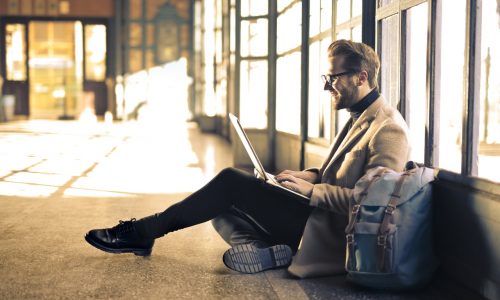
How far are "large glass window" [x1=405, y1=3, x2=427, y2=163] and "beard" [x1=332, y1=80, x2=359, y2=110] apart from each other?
1.44ft

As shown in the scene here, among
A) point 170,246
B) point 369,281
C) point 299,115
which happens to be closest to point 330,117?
point 299,115

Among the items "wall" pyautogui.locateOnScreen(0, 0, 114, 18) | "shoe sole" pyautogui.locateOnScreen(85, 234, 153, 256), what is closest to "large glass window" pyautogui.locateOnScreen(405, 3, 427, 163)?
"shoe sole" pyautogui.locateOnScreen(85, 234, 153, 256)

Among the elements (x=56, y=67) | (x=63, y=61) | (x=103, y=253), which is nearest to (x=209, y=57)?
(x=63, y=61)

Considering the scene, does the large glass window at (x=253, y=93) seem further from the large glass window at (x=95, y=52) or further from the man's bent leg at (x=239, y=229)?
the large glass window at (x=95, y=52)

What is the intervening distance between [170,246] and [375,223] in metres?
1.38

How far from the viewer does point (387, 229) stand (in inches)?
102

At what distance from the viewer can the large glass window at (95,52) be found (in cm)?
2005

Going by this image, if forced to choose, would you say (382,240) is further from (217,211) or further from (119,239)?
(119,239)

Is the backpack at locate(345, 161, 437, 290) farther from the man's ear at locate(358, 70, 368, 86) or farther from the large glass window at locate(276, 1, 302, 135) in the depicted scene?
the large glass window at locate(276, 1, 302, 135)

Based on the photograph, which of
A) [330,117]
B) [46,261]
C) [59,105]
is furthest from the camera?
[59,105]

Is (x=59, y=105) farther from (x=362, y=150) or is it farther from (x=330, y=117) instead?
(x=362, y=150)

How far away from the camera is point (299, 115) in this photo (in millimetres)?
6570

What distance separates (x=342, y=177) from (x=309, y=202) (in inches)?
6.3

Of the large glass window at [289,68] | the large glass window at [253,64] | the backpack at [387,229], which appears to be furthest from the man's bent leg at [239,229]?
the large glass window at [253,64]
